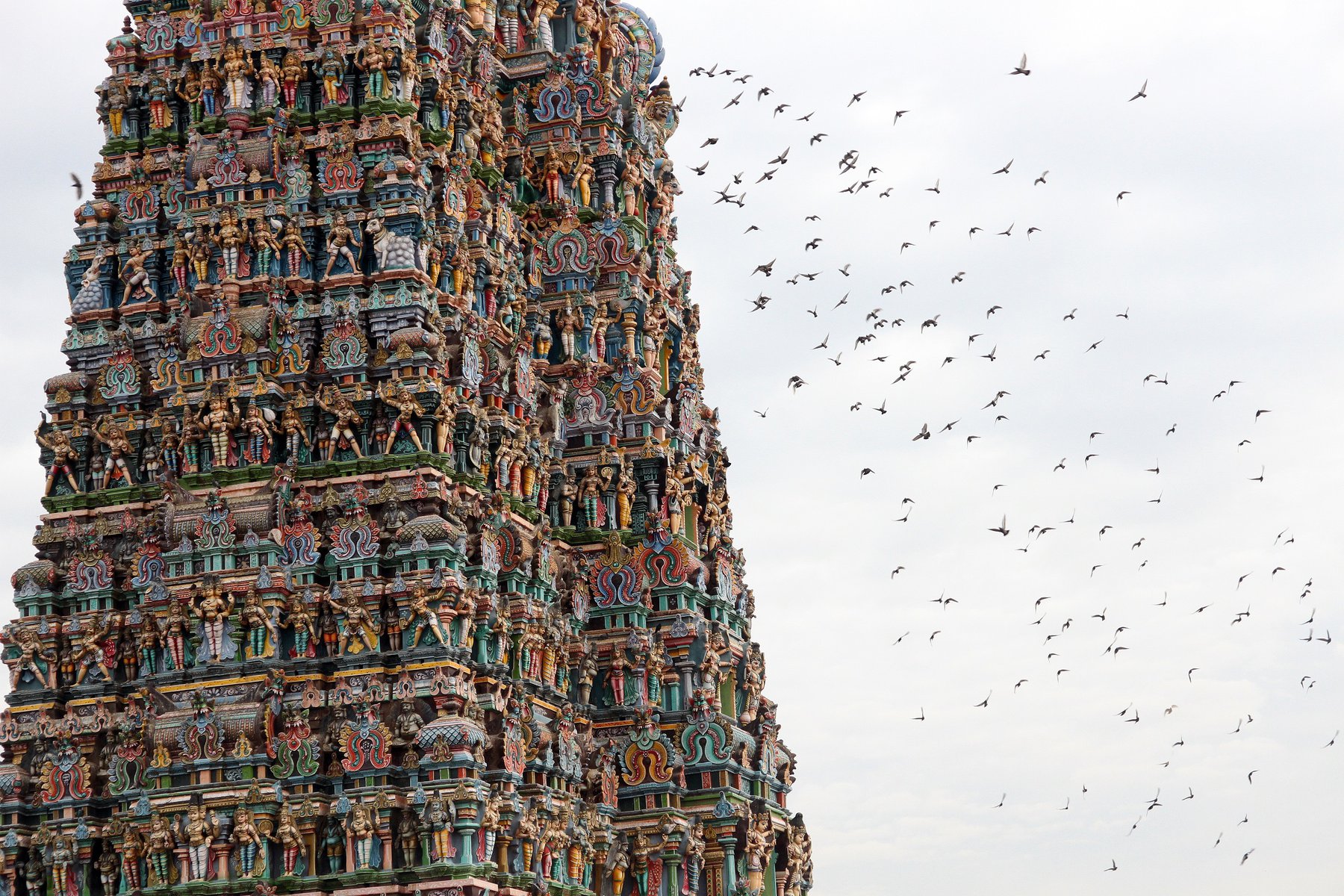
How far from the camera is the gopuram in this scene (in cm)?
4134

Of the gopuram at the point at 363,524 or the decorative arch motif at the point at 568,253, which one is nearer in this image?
the gopuram at the point at 363,524

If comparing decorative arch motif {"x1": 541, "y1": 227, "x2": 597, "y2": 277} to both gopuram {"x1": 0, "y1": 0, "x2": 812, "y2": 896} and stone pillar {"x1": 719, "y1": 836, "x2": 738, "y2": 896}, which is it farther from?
stone pillar {"x1": 719, "y1": 836, "x2": 738, "y2": 896}

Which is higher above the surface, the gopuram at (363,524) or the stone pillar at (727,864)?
the gopuram at (363,524)

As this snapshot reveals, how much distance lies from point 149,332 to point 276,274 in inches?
90.3

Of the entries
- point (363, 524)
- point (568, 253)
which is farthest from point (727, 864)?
point (568, 253)

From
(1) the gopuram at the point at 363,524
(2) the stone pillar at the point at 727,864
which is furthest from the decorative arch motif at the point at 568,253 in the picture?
(2) the stone pillar at the point at 727,864

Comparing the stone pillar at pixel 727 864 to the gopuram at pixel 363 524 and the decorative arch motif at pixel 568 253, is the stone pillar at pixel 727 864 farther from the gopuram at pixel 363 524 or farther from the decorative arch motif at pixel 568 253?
the decorative arch motif at pixel 568 253

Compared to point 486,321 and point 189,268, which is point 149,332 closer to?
point 189,268

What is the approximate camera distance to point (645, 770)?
152 ft

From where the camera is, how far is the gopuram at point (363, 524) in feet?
136

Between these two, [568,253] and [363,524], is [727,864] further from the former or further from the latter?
[568,253]

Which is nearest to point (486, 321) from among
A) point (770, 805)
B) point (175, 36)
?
point (175, 36)

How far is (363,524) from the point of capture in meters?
42.4

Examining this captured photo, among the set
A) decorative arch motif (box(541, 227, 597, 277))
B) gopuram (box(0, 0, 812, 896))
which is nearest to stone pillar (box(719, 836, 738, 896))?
gopuram (box(0, 0, 812, 896))
